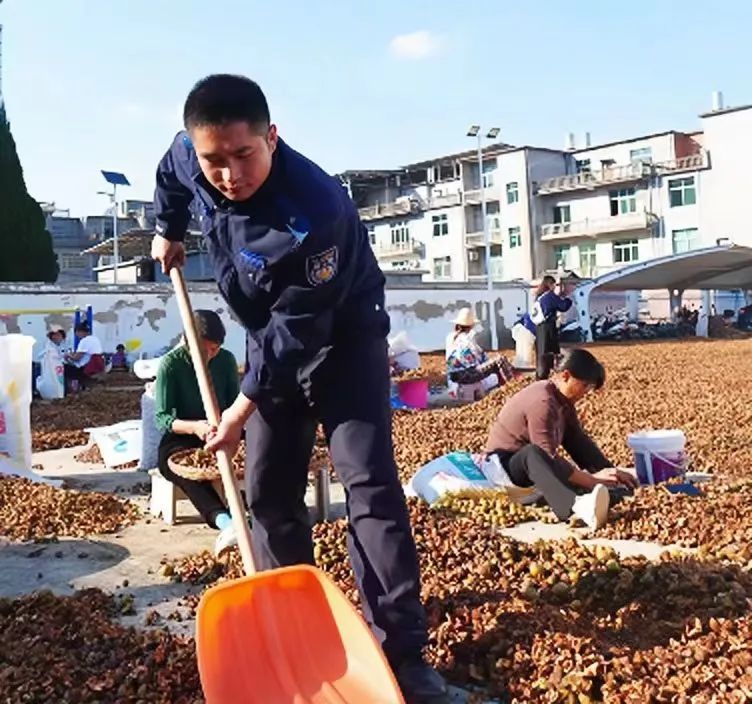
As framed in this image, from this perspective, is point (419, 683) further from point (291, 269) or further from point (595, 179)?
point (595, 179)

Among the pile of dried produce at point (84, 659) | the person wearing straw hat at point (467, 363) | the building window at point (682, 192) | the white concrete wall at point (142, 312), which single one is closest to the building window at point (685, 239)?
the building window at point (682, 192)

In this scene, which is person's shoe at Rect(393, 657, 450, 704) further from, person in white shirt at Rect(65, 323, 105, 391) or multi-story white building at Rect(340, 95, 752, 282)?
multi-story white building at Rect(340, 95, 752, 282)

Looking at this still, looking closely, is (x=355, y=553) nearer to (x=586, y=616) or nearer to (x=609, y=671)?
(x=609, y=671)

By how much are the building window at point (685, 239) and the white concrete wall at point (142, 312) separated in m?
26.9

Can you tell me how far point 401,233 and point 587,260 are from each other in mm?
12699

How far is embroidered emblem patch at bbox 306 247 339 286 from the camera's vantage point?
7.71 ft

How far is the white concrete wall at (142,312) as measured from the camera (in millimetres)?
18828

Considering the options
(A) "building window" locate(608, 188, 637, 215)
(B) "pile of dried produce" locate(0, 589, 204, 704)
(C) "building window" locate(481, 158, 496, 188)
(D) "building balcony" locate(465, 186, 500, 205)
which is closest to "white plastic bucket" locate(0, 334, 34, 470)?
(B) "pile of dried produce" locate(0, 589, 204, 704)

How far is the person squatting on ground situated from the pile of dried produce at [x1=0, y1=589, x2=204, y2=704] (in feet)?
7.85

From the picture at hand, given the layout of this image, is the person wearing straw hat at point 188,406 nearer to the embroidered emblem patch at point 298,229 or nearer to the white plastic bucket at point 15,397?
the white plastic bucket at point 15,397

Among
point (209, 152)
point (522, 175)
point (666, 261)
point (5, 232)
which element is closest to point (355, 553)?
point (209, 152)

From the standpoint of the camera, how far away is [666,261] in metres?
Answer: 27.8

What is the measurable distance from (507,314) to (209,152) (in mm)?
27206

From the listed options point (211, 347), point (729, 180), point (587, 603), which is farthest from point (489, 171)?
point (587, 603)
